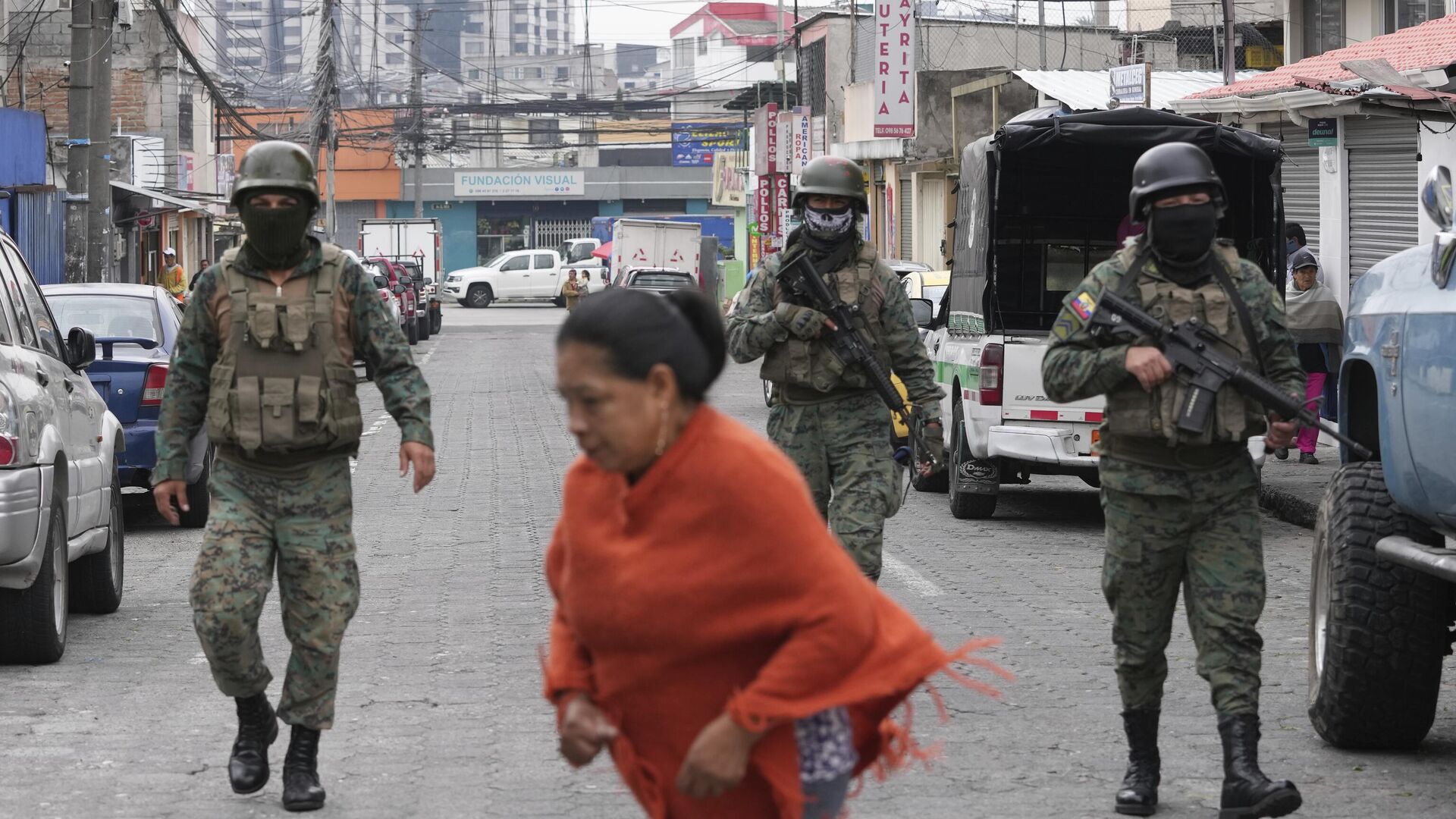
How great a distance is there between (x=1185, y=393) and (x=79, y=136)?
808 inches

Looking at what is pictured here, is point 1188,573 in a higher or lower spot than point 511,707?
higher

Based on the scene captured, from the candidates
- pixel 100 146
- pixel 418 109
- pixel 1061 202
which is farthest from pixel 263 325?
pixel 418 109

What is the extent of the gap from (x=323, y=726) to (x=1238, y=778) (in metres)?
2.57

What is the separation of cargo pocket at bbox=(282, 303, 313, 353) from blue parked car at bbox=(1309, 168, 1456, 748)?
10.7 feet

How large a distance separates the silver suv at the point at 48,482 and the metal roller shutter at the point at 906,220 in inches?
1340

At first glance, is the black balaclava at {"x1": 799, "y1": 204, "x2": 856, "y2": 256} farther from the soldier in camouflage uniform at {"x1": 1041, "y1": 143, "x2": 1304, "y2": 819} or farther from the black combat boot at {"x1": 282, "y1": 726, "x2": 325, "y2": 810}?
the black combat boot at {"x1": 282, "y1": 726, "x2": 325, "y2": 810}

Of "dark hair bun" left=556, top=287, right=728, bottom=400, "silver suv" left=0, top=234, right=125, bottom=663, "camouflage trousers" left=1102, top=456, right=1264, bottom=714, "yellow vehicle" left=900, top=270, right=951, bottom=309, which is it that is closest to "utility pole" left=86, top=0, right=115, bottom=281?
"yellow vehicle" left=900, top=270, right=951, bottom=309

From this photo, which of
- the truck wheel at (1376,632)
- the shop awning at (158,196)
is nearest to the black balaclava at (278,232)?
the truck wheel at (1376,632)

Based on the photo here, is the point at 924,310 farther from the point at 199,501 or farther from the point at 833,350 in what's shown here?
the point at 833,350

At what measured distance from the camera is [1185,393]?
17.5ft

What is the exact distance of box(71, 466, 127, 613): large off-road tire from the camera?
30.7 feet

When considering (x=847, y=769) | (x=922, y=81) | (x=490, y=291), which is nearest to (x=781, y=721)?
(x=847, y=769)

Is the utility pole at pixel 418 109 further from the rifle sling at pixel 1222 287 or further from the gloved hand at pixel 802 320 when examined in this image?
the rifle sling at pixel 1222 287

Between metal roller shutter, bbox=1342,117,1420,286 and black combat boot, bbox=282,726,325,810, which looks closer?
black combat boot, bbox=282,726,325,810
